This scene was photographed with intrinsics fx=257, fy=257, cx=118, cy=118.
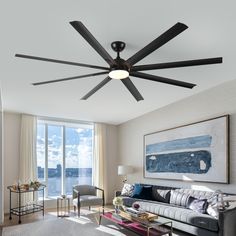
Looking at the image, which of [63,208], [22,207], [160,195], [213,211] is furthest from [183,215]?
[22,207]

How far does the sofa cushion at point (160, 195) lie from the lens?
5539 millimetres

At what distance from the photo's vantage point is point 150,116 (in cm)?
692

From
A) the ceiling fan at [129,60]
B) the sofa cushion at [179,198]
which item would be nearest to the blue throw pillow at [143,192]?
the sofa cushion at [179,198]

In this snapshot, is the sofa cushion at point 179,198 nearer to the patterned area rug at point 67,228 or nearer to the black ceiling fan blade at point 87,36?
the patterned area rug at point 67,228

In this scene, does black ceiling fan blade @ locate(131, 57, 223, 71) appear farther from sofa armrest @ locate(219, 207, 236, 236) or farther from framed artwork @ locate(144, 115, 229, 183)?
framed artwork @ locate(144, 115, 229, 183)

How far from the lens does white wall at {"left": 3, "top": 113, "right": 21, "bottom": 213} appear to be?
6.53 metres

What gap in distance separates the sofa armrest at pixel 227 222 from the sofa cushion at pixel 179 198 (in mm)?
1036

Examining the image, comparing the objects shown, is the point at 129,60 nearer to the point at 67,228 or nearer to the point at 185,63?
the point at 185,63

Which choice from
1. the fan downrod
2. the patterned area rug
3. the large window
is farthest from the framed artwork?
the fan downrod

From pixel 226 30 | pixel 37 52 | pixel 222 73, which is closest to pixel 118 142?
pixel 222 73

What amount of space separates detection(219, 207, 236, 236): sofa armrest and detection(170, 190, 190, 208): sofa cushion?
1036 millimetres

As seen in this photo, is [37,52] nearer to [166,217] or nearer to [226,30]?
[226,30]

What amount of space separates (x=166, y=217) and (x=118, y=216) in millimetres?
913

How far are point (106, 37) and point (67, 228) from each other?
12.3 feet
